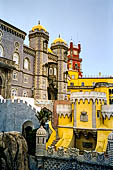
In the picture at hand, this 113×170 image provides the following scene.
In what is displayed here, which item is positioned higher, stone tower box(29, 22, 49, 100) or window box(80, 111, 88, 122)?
stone tower box(29, 22, 49, 100)

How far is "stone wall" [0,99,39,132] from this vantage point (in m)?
24.3

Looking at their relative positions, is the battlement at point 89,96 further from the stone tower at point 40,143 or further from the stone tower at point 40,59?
the stone tower at point 40,59

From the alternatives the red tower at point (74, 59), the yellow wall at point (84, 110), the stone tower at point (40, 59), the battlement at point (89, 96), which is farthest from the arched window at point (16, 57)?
the red tower at point (74, 59)

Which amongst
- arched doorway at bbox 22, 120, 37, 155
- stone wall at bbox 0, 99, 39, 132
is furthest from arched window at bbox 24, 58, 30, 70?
arched doorway at bbox 22, 120, 37, 155

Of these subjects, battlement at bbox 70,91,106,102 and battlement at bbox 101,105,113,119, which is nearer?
battlement at bbox 101,105,113,119

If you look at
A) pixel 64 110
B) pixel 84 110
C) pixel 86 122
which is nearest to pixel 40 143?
pixel 86 122

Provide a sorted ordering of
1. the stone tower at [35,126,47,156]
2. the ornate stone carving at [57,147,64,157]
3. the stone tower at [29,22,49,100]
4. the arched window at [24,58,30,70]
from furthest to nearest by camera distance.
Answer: the stone tower at [29,22,49,100] < the arched window at [24,58,30,70] < the stone tower at [35,126,47,156] < the ornate stone carving at [57,147,64,157]

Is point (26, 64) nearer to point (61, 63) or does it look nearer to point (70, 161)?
point (61, 63)

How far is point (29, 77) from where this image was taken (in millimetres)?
37125

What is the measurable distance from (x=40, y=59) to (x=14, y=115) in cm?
1625

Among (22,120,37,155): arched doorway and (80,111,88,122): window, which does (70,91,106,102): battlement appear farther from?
(22,120,37,155): arched doorway

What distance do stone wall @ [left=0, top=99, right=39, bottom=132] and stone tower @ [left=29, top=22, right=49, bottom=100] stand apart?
10.2 metres

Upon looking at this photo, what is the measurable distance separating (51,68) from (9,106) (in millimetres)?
18062

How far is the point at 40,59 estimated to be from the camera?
3838 centimetres
